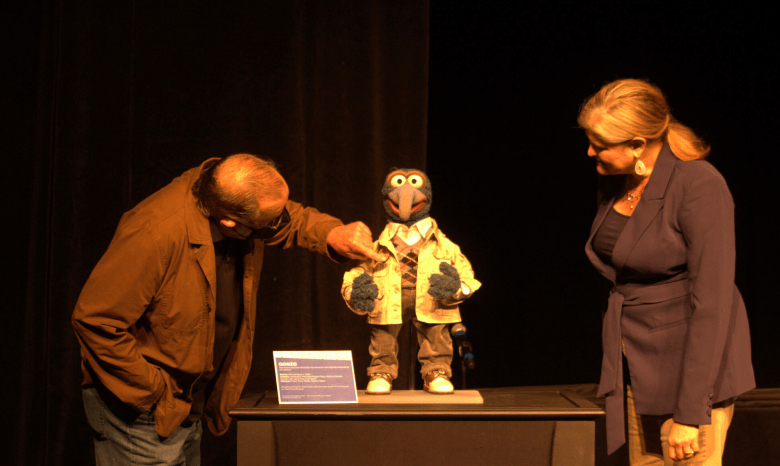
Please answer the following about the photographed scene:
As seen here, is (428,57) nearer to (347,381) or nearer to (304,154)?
(304,154)

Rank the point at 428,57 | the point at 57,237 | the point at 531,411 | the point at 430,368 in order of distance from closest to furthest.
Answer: the point at 531,411, the point at 430,368, the point at 57,237, the point at 428,57

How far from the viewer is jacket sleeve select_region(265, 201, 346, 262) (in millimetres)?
2029

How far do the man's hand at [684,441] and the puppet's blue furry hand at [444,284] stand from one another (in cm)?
67

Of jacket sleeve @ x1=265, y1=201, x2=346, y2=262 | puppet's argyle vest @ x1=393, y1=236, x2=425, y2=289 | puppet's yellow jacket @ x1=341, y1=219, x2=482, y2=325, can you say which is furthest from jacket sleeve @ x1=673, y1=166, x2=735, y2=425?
jacket sleeve @ x1=265, y1=201, x2=346, y2=262

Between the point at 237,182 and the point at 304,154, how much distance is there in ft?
3.01

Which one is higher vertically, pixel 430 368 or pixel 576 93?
pixel 576 93

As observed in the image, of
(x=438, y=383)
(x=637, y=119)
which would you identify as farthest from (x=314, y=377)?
(x=637, y=119)

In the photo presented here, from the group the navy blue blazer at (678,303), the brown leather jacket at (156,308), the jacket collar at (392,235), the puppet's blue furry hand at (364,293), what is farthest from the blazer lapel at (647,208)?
the brown leather jacket at (156,308)

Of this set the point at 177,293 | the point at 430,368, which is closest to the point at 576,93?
the point at 430,368

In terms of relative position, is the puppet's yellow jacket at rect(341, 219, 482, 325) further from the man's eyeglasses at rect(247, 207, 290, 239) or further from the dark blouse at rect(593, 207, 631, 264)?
the dark blouse at rect(593, 207, 631, 264)

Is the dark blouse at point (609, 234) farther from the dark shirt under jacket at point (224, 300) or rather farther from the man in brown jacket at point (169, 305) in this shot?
the dark shirt under jacket at point (224, 300)

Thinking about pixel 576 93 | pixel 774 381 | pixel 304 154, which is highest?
pixel 576 93

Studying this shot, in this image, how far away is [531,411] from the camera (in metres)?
1.75

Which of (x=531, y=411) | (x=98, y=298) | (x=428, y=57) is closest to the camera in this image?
(x=98, y=298)
